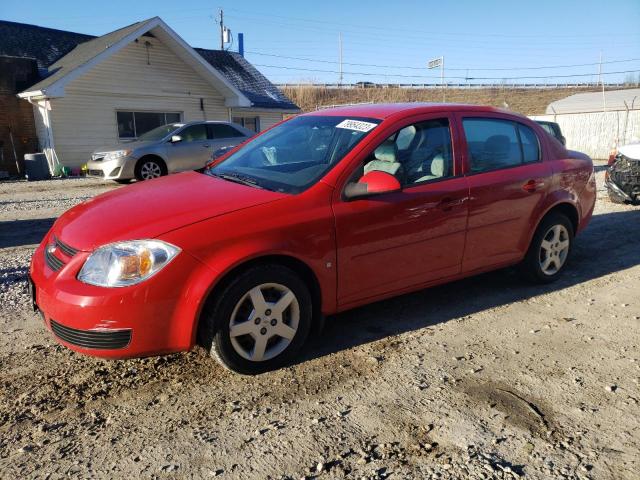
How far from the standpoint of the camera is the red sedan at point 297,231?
2.74 meters

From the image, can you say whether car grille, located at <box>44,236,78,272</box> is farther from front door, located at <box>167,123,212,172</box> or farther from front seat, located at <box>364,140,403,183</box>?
front door, located at <box>167,123,212,172</box>

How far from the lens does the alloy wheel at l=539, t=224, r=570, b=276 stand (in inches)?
184

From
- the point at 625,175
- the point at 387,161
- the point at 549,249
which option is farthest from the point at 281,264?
the point at 625,175

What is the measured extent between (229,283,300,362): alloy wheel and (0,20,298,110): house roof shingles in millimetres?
15376

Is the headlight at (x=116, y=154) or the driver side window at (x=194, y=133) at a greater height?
the driver side window at (x=194, y=133)

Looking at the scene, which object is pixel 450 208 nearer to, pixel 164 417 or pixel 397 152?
pixel 397 152

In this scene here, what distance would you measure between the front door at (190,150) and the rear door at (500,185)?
922 centimetres

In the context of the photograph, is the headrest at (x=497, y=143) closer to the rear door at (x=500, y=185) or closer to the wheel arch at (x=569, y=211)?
the rear door at (x=500, y=185)

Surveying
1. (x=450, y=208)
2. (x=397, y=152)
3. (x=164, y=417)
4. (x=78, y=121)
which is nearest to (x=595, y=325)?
(x=450, y=208)

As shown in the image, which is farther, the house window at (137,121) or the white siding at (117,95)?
the house window at (137,121)

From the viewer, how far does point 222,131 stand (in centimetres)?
1327

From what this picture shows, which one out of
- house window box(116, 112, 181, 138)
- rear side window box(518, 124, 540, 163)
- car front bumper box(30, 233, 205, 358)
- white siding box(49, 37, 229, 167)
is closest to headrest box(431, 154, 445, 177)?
rear side window box(518, 124, 540, 163)

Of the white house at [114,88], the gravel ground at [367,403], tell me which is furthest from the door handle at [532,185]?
the white house at [114,88]

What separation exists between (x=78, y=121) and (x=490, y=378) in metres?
Result: 16.8
